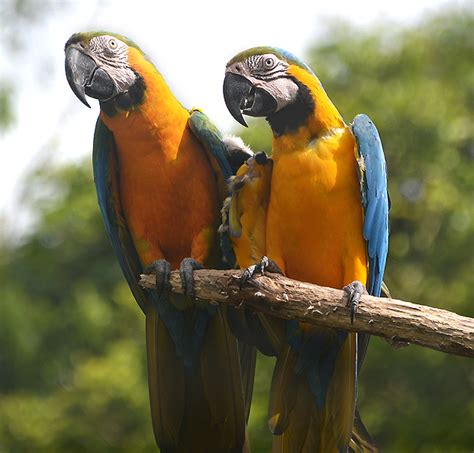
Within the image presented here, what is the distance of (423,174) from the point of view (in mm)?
9773

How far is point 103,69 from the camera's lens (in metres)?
3.50

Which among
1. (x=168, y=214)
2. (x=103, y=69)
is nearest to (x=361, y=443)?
(x=168, y=214)

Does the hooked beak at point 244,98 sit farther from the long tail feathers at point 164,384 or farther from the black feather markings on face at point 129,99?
the long tail feathers at point 164,384

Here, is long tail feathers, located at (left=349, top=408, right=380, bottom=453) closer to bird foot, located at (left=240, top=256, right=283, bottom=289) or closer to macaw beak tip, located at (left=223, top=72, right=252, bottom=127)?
bird foot, located at (left=240, top=256, right=283, bottom=289)

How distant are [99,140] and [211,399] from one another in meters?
1.18

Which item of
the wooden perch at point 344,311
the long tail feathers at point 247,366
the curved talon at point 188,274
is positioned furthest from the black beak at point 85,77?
the long tail feathers at point 247,366

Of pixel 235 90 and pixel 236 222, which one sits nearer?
pixel 235 90

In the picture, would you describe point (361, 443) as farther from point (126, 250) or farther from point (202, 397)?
point (126, 250)

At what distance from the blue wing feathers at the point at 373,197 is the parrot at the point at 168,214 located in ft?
2.03

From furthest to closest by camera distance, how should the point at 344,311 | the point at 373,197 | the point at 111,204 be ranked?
the point at 111,204 < the point at 373,197 < the point at 344,311

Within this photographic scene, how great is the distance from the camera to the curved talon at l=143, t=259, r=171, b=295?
3500mm

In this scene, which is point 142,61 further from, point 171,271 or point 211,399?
point 211,399

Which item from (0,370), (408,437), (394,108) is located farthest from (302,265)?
(0,370)

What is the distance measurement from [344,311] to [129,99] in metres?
1.26
